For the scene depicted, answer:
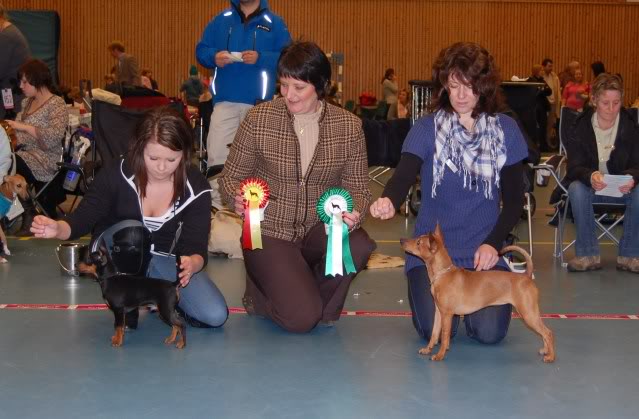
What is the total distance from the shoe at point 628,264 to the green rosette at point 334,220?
2566 mm

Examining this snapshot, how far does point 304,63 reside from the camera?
3.79 meters

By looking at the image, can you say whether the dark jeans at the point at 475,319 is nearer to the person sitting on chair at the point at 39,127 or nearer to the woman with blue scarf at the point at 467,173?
the woman with blue scarf at the point at 467,173

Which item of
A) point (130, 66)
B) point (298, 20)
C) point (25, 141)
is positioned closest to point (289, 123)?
point (25, 141)

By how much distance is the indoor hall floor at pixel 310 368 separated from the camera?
3.03 metres

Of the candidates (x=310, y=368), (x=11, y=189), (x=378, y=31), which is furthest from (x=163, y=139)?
(x=378, y=31)

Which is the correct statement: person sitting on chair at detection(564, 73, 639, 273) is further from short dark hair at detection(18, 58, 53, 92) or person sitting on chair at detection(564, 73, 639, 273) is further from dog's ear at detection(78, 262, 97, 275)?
short dark hair at detection(18, 58, 53, 92)

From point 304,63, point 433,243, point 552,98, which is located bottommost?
point 433,243

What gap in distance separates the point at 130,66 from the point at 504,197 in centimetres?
1058

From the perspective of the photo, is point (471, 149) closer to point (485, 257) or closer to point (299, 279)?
point (485, 257)

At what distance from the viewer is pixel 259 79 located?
674 centimetres

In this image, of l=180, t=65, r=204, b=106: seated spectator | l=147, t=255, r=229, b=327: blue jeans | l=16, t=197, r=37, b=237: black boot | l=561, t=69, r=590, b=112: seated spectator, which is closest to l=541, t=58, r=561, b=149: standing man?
l=561, t=69, r=590, b=112: seated spectator

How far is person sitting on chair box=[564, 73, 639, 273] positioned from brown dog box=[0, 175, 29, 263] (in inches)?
142

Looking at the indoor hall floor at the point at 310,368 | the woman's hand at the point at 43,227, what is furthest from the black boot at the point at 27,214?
the woman's hand at the point at 43,227

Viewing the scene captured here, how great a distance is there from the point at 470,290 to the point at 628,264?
100 inches
